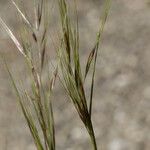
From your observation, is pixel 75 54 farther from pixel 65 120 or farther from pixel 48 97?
pixel 65 120

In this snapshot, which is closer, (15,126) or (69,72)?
(69,72)

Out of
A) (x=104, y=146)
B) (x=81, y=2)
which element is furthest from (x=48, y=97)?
(x=81, y=2)

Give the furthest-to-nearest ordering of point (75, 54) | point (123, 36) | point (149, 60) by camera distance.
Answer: point (123, 36)
point (149, 60)
point (75, 54)

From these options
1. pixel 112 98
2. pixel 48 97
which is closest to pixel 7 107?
pixel 112 98

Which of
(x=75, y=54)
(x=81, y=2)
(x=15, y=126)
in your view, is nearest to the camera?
(x=75, y=54)

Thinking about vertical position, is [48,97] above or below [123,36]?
above

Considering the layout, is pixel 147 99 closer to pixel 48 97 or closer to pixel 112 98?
pixel 112 98
